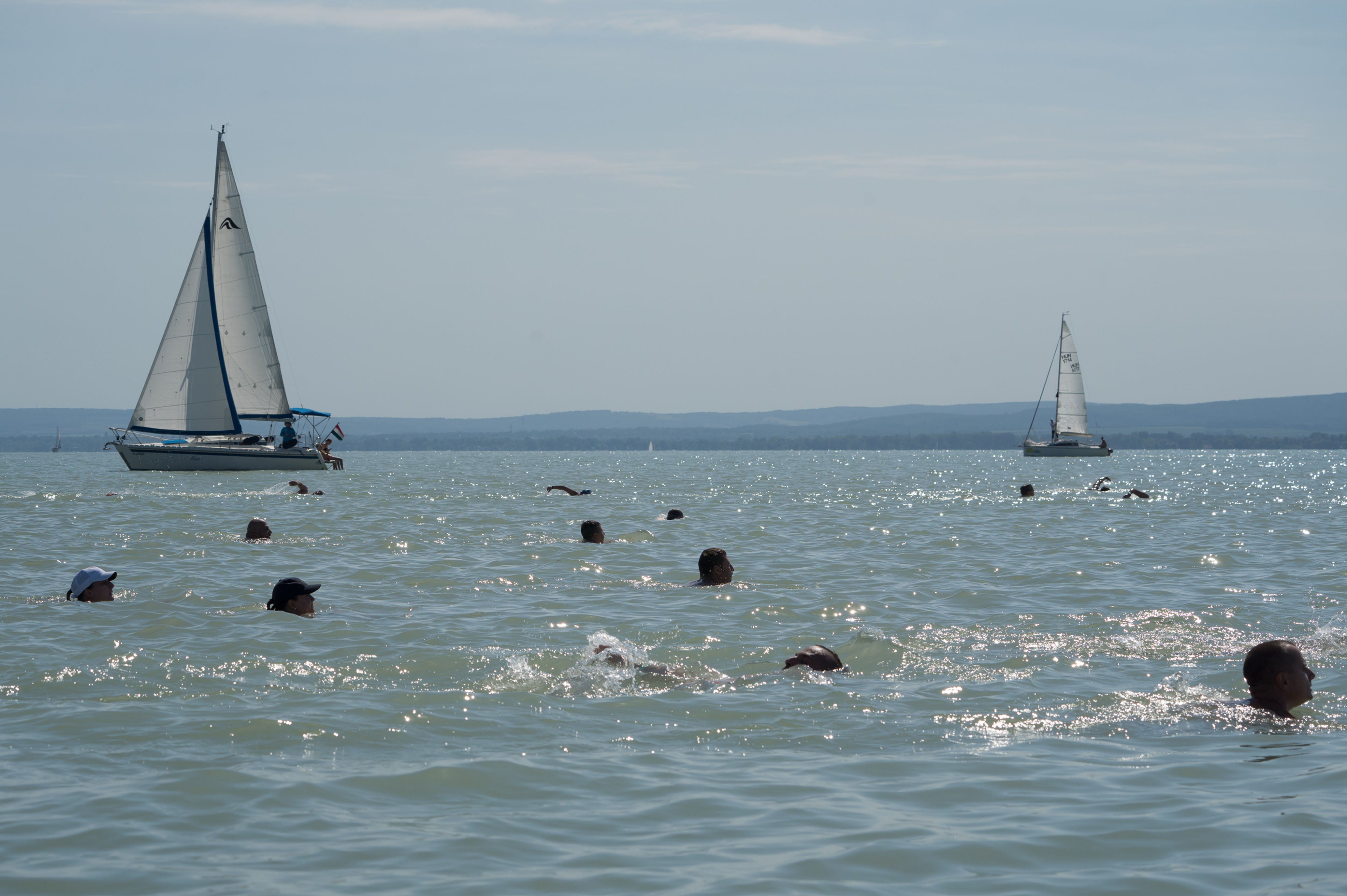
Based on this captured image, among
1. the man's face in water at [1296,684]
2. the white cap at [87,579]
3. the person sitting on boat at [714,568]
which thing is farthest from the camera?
the person sitting on boat at [714,568]

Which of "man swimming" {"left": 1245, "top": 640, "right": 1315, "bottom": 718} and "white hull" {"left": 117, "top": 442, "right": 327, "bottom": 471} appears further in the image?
"white hull" {"left": 117, "top": 442, "right": 327, "bottom": 471}

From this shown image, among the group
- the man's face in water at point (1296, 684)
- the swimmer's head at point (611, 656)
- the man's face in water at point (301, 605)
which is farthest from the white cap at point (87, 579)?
the man's face in water at point (1296, 684)

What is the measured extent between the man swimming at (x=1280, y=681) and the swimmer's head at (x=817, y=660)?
3.27 m

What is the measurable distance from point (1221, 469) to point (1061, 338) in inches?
648

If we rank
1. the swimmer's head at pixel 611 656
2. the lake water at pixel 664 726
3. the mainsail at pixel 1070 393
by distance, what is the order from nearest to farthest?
the lake water at pixel 664 726 < the swimmer's head at pixel 611 656 < the mainsail at pixel 1070 393

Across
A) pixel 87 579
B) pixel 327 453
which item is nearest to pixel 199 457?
pixel 327 453

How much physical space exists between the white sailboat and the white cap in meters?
89.0

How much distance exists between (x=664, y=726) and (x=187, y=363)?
159 ft

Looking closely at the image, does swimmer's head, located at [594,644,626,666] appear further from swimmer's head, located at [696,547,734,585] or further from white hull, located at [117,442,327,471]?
white hull, located at [117,442,327,471]

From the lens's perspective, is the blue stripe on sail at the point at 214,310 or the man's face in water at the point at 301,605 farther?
the blue stripe on sail at the point at 214,310

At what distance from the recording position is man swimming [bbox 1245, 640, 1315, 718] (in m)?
8.64

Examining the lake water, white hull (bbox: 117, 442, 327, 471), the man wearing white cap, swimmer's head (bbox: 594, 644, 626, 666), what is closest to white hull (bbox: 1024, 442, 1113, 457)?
white hull (bbox: 117, 442, 327, 471)

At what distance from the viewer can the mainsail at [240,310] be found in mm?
52125

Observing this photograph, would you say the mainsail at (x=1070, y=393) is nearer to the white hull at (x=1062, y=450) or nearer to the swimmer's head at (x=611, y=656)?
the white hull at (x=1062, y=450)
